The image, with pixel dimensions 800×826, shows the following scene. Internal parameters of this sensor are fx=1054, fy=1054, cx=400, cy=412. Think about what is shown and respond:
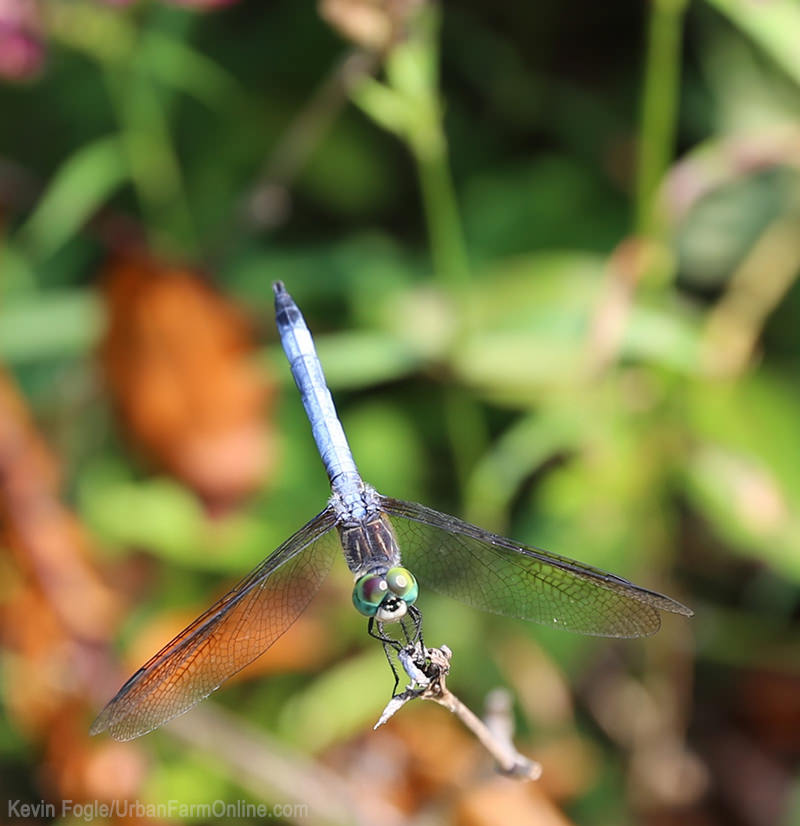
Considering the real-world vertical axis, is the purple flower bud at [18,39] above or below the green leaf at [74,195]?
above

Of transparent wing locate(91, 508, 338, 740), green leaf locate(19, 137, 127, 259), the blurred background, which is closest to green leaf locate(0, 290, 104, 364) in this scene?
the blurred background

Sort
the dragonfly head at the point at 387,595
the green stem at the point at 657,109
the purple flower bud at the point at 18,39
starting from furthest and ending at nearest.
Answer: the green stem at the point at 657,109, the purple flower bud at the point at 18,39, the dragonfly head at the point at 387,595

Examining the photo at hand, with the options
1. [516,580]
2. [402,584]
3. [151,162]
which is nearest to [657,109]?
[151,162]

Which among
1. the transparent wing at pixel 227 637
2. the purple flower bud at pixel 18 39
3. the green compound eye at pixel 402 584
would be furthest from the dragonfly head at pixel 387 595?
the purple flower bud at pixel 18 39

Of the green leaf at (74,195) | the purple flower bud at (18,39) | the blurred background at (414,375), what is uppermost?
the purple flower bud at (18,39)

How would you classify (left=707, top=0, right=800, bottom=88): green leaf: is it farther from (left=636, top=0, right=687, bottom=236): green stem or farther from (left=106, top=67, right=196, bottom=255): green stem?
(left=106, top=67, right=196, bottom=255): green stem

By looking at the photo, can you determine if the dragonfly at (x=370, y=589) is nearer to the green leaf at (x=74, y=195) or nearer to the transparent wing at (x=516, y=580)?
the transparent wing at (x=516, y=580)
